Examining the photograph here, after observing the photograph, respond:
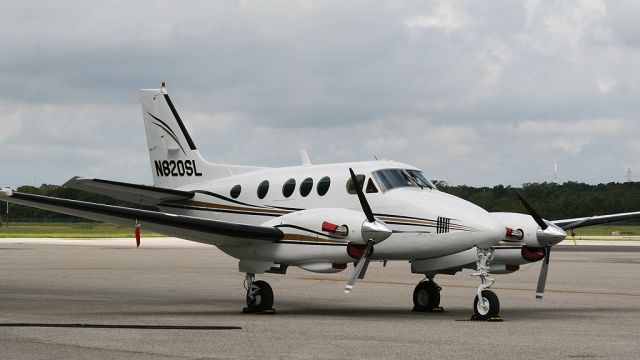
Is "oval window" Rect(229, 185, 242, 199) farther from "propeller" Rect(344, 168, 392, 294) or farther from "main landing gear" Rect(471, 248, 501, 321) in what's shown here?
"main landing gear" Rect(471, 248, 501, 321)

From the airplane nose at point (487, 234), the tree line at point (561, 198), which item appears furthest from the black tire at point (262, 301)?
the tree line at point (561, 198)

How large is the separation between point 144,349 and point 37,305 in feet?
29.3

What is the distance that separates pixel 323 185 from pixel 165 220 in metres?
3.56

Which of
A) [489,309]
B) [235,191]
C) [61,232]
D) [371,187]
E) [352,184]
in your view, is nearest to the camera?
[489,309]

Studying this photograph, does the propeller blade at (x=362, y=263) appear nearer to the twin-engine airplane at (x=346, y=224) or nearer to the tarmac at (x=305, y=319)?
the twin-engine airplane at (x=346, y=224)

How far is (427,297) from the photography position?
20234 millimetres

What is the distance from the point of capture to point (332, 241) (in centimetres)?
1823

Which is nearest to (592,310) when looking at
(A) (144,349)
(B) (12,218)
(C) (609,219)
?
(C) (609,219)

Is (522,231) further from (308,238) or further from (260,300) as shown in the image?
(260,300)

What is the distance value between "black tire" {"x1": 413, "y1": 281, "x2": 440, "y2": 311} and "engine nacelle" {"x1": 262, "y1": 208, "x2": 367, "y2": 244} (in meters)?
2.78

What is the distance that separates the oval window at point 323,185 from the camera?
2006cm

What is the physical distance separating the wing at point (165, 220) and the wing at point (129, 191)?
1447 mm

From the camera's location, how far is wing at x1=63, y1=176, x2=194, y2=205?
20.9 m

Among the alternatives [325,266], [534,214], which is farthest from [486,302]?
[325,266]
